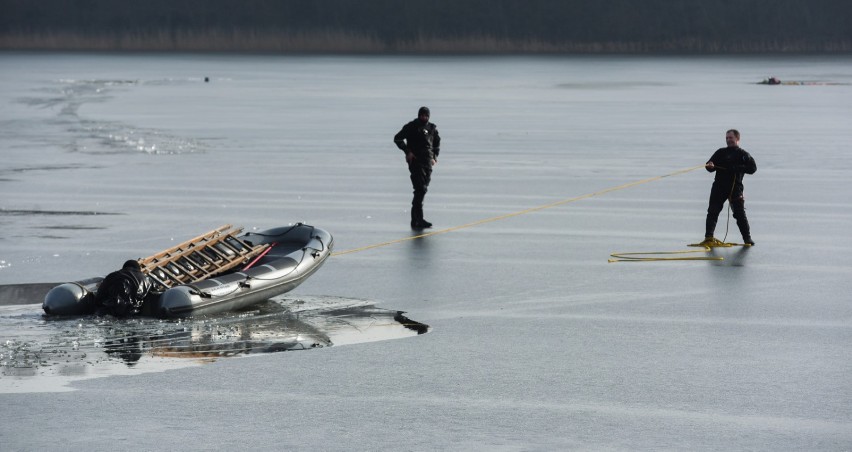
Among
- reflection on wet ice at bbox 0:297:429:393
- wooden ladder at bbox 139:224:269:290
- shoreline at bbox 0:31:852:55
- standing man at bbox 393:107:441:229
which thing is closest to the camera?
reflection on wet ice at bbox 0:297:429:393

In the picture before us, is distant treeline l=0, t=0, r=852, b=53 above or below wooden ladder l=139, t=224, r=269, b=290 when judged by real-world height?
above

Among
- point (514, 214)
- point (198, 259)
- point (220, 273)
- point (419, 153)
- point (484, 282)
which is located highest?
point (419, 153)

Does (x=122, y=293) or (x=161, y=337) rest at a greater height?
(x=122, y=293)

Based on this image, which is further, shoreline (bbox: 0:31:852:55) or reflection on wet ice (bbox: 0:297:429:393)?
shoreline (bbox: 0:31:852:55)

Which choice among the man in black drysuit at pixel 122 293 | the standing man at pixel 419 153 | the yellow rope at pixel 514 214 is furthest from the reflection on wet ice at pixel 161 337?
the standing man at pixel 419 153

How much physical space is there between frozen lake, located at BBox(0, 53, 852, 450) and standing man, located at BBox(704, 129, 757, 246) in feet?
1.70

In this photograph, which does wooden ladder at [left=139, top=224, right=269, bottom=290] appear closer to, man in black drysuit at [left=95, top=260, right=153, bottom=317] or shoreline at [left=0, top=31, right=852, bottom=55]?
man in black drysuit at [left=95, top=260, right=153, bottom=317]

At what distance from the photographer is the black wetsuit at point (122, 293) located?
510 inches

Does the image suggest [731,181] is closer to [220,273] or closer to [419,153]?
[419,153]

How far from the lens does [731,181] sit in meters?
18.5

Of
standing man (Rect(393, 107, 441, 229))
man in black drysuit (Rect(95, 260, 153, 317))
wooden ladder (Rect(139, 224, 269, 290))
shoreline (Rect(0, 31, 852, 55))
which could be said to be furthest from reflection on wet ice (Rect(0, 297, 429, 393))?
shoreline (Rect(0, 31, 852, 55))

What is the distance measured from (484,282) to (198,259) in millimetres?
3293

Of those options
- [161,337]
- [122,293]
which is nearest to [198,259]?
[122,293]

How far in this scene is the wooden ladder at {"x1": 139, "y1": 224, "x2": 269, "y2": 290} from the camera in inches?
546
